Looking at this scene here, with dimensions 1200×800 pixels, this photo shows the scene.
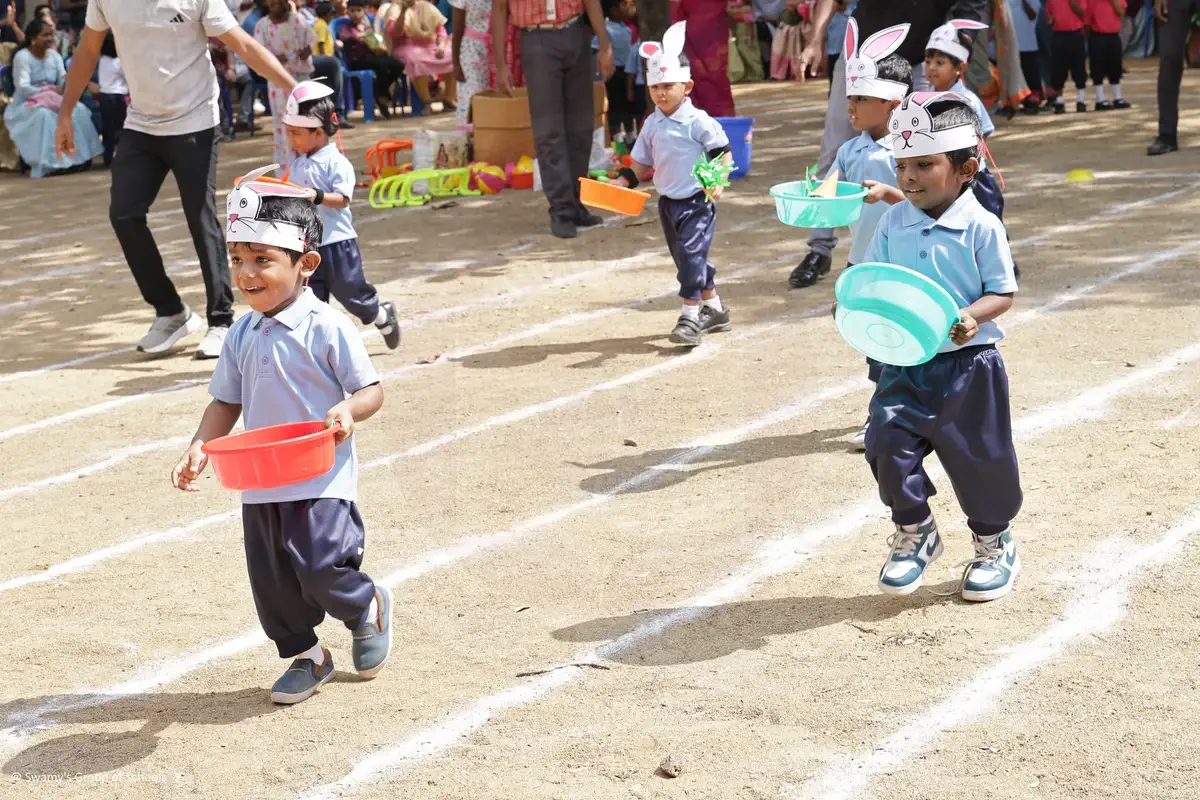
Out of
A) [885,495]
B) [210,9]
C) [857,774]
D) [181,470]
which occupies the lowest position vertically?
[857,774]

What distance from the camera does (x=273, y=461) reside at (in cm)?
414

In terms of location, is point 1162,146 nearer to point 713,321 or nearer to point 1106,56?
point 1106,56

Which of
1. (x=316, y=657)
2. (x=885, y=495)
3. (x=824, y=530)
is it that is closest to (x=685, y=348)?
(x=824, y=530)

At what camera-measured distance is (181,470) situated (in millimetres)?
4422

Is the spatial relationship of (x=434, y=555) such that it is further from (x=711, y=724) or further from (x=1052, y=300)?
(x=1052, y=300)

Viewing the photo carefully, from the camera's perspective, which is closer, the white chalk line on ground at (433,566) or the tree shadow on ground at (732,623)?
the white chalk line on ground at (433,566)

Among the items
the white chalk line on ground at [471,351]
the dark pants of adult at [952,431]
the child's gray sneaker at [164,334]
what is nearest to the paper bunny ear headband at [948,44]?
the white chalk line on ground at [471,351]

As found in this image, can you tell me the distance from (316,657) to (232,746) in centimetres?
44

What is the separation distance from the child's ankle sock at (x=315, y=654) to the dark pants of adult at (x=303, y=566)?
0.03 meters

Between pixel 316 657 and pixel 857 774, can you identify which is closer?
pixel 857 774

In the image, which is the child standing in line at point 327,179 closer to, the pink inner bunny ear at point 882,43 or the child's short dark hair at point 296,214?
the pink inner bunny ear at point 882,43

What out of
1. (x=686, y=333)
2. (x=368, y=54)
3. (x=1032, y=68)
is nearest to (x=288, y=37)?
(x=368, y=54)

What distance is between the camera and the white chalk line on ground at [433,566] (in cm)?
462

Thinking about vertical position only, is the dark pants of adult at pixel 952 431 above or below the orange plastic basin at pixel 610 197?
below
